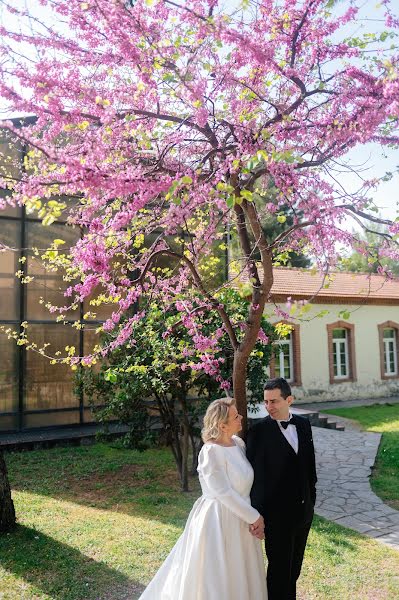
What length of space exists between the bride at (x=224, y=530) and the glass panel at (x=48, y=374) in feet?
30.3

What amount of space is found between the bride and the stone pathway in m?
3.29

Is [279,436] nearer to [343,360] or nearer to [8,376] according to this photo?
[8,376]

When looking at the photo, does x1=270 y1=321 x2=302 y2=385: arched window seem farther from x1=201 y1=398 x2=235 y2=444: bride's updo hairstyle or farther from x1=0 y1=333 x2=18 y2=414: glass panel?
x1=201 y1=398 x2=235 y2=444: bride's updo hairstyle

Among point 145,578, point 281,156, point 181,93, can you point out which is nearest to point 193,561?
point 145,578

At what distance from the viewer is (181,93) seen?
462 centimetres

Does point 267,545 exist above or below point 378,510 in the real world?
above

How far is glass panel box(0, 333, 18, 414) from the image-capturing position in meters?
12.1

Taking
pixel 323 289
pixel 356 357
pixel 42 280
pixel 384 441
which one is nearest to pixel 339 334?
pixel 356 357

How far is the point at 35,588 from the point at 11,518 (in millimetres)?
1707

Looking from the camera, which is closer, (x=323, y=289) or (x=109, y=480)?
(x=109, y=480)

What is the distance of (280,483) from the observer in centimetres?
361

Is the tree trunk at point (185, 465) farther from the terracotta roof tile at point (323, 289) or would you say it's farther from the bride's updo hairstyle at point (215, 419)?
the terracotta roof tile at point (323, 289)

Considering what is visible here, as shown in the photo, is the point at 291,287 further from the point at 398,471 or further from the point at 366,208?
the point at 366,208

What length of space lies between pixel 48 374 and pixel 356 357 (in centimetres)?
1225
